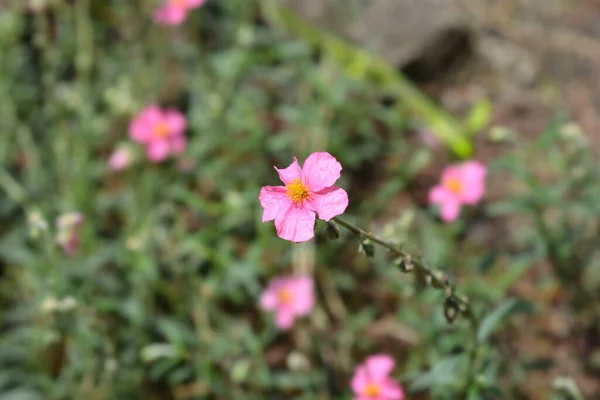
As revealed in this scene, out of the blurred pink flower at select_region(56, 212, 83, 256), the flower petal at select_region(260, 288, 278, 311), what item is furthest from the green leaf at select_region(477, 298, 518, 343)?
the blurred pink flower at select_region(56, 212, 83, 256)

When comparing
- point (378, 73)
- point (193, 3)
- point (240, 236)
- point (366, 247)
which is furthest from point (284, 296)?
point (193, 3)

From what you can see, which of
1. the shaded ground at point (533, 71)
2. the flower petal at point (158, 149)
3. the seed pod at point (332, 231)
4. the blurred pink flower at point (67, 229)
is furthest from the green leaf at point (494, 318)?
the flower petal at point (158, 149)

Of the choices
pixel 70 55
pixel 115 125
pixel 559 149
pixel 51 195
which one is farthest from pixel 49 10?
pixel 559 149

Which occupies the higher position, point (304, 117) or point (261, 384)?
point (304, 117)

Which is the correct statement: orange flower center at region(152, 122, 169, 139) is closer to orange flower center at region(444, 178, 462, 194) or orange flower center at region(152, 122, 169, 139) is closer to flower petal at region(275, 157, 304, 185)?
orange flower center at region(444, 178, 462, 194)

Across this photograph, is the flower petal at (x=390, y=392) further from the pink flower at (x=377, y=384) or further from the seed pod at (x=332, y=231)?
the seed pod at (x=332, y=231)

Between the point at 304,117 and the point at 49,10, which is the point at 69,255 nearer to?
the point at 304,117
